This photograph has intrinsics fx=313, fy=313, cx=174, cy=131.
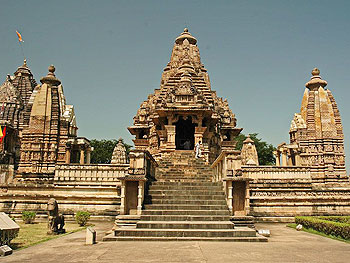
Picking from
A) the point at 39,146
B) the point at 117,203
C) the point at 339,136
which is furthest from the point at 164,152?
the point at 339,136

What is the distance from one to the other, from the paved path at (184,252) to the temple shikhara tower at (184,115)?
11.5m

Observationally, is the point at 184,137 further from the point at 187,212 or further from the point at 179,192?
the point at 187,212

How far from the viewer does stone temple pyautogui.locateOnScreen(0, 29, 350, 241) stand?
12.1 m

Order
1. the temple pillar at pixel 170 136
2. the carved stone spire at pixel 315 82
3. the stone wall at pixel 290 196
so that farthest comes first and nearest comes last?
the carved stone spire at pixel 315 82, the temple pillar at pixel 170 136, the stone wall at pixel 290 196

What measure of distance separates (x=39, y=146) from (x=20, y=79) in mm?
28206

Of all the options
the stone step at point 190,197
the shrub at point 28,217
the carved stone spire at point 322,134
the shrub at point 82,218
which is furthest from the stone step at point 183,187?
the carved stone spire at point 322,134

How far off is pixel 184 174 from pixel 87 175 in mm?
5376

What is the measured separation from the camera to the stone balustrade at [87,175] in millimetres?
17141

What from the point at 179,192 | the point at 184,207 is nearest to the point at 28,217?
the point at 179,192

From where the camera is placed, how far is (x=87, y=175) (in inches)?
682

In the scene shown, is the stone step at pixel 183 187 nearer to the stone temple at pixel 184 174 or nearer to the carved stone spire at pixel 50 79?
the stone temple at pixel 184 174

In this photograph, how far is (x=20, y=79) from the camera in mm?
44938

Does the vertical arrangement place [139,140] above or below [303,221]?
above

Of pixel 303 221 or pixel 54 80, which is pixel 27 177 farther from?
pixel 303 221
